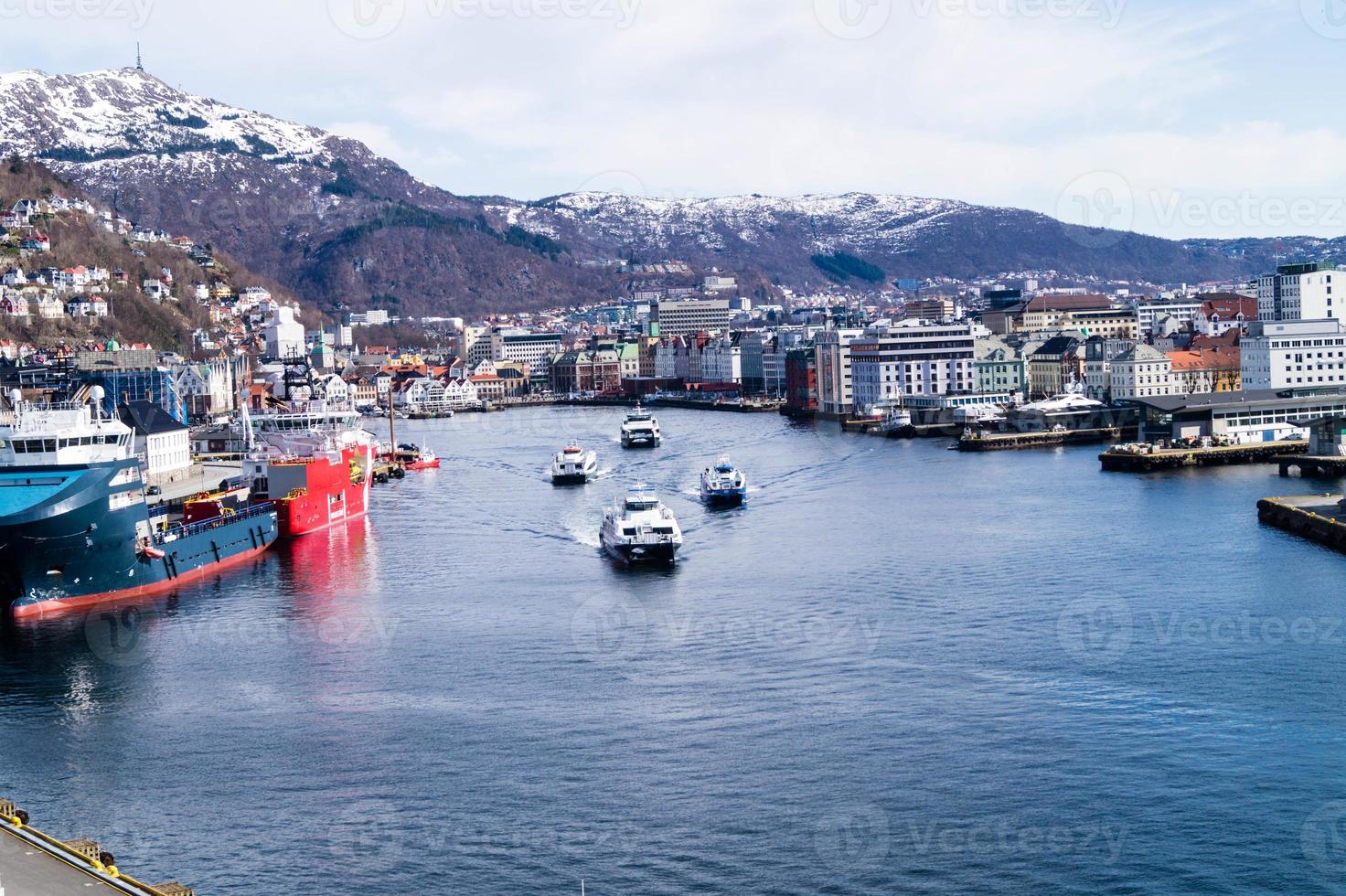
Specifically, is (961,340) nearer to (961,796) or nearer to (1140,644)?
(1140,644)

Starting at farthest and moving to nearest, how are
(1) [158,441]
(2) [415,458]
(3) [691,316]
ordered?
(3) [691,316] < (2) [415,458] < (1) [158,441]

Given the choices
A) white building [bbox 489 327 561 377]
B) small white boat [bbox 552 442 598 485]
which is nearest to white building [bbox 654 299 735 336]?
white building [bbox 489 327 561 377]

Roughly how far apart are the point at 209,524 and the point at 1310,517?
16.1m

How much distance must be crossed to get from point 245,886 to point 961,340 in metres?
48.3

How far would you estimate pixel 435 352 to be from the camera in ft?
371

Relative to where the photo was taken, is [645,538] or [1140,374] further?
[1140,374]

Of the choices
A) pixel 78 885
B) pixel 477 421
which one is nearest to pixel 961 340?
pixel 477 421

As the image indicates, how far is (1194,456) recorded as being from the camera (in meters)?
34.4

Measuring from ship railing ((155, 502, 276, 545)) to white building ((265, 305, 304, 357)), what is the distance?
4970cm

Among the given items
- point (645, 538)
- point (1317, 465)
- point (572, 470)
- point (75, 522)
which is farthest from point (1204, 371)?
point (75, 522)

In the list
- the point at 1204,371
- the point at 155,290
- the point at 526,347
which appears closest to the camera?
the point at 1204,371

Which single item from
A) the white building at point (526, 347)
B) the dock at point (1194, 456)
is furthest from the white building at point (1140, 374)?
the white building at point (526, 347)

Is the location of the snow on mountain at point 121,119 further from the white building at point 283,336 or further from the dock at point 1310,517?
the dock at point 1310,517

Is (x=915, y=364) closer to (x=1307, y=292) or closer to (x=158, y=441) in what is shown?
(x=1307, y=292)
